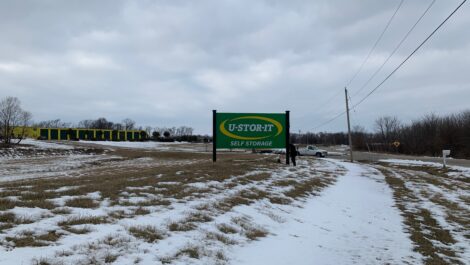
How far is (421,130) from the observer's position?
89.9 meters

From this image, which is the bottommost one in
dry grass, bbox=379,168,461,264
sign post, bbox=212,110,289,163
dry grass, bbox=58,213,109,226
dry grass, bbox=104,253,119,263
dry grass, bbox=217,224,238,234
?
dry grass, bbox=379,168,461,264

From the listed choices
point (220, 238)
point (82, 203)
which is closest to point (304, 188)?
point (220, 238)

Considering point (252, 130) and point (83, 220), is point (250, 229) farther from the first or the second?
point (252, 130)

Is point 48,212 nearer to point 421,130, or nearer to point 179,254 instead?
point 179,254

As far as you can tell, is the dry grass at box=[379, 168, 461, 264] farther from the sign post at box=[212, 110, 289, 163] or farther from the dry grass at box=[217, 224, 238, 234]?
the sign post at box=[212, 110, 289, 163]

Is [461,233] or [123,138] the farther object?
[123,138]

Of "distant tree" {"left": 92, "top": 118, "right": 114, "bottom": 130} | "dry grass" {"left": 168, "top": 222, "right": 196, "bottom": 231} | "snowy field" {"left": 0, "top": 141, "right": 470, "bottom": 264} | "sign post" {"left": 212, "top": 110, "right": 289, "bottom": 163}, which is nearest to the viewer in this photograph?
"snowy field" {"left": 0, "top": 141, "right": 470, "bottom": 264}

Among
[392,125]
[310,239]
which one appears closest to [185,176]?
[310,239]

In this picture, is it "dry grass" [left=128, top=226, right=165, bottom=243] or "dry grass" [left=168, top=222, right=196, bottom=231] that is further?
"dry grass" [left=168, top=222, right=196, bottom=231]

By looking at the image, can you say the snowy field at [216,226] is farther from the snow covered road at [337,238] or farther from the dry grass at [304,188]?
the dry grass at [304,188]

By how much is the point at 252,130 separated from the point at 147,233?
701 inches

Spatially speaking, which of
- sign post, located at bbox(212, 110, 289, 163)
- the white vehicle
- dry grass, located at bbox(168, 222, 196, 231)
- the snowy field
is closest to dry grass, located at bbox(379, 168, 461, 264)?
the snowy field

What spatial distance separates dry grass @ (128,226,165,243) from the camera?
595 cm

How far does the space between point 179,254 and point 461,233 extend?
6.85m
